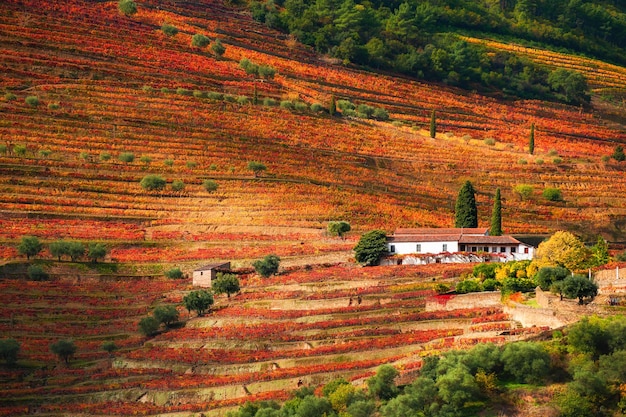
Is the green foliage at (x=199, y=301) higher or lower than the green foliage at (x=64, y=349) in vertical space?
higher

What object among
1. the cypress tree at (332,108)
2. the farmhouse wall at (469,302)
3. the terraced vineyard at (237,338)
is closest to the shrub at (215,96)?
the cypress tree at (332,108)

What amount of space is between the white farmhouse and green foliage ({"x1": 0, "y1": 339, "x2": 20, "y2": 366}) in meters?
21.7

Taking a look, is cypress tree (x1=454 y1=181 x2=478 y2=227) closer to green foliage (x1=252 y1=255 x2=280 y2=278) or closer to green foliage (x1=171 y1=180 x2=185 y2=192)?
A: green foliage (x1=252 y1=255 x2=280 y2=278)

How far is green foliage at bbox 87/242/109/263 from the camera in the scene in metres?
87.4

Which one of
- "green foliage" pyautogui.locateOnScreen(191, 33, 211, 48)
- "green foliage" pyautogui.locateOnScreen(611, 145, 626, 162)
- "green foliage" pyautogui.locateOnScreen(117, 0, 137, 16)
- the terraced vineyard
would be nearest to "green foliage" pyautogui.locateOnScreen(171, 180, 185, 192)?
the terraced vineyard

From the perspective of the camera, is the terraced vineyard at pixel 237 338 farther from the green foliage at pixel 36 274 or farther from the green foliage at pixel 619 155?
the green foliage at pixel 619 155

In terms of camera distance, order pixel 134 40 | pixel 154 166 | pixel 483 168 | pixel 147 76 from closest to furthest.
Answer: pixel 154 166 < pixel 483 168 < pixel 147 76 < pixel 134 40

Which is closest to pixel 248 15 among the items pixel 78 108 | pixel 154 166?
pixel 78 108

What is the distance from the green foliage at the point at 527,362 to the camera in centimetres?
5606

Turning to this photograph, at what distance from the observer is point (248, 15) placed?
156 meters

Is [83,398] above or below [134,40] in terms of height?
below

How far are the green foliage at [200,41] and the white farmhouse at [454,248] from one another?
60086 millimetres

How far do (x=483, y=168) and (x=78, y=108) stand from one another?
3261 centimetres

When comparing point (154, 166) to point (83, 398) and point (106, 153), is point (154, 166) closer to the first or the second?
point (106, 153)
